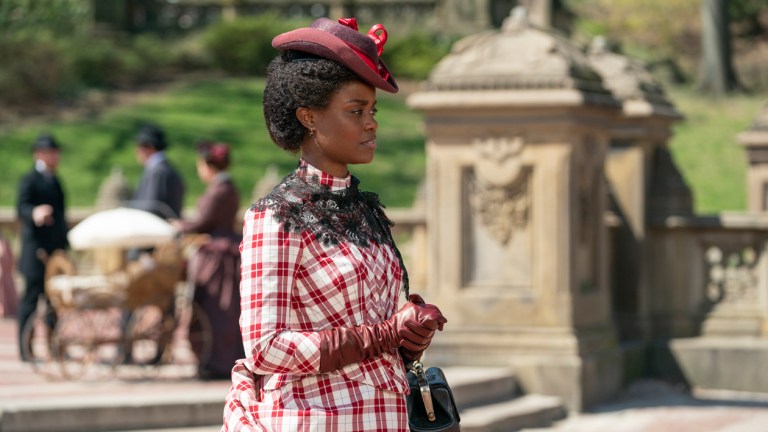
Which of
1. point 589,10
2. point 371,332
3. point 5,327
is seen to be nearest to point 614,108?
point 5,327

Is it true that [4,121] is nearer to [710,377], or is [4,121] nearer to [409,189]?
[409,189]

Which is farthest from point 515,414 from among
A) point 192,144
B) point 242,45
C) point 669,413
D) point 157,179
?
point 242,45

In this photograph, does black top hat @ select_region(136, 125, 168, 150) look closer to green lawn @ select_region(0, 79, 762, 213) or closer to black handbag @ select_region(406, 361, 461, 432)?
black handbag @ select_region(406, 361, 461, 432)

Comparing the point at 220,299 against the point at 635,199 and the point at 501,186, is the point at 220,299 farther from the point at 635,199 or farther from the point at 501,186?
the point at 635,199

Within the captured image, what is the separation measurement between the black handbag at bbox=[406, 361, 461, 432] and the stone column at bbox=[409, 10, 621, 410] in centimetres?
692

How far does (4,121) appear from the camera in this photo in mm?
33906

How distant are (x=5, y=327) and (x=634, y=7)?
96.9 feet

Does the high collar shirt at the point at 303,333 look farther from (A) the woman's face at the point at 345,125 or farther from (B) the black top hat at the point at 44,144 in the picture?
(B) the black top hat at the point at 44,144

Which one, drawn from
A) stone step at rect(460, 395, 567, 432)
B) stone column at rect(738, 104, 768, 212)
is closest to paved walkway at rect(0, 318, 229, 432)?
stone step at rect(460, 395, 567, 432)

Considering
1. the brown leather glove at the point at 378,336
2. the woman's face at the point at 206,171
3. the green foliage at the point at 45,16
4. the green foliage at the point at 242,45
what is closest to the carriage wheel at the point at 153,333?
the woman's face at the point at 206,171

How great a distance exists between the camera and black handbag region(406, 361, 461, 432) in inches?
156

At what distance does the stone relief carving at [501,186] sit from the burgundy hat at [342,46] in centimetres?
711

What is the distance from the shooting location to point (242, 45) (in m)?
39.2

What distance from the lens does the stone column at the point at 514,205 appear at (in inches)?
430
